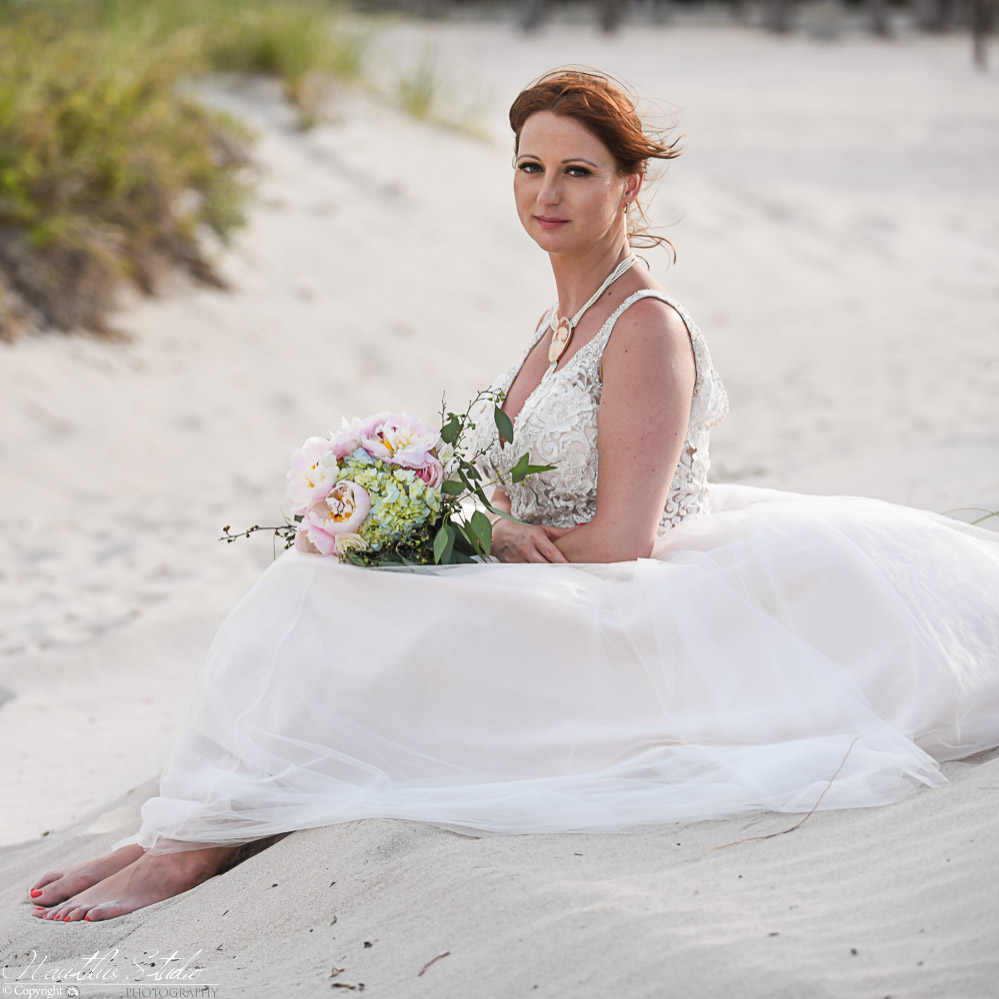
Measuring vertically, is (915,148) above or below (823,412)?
above

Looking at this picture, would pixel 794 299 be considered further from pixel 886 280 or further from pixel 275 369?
pixel 275 369

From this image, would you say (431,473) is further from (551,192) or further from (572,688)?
(551,192)

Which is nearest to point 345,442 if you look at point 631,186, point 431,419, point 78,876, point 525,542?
point 525,542

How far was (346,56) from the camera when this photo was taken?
11961 mm

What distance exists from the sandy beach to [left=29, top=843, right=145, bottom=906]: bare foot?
0.06 metres

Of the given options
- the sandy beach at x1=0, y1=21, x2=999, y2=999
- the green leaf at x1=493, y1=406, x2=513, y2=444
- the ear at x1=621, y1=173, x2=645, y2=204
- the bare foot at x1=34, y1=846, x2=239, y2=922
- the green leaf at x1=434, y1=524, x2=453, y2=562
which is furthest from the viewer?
the ear at x1=621, y1=173, x2=645, y2=204

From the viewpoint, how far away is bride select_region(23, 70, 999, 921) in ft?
7.94

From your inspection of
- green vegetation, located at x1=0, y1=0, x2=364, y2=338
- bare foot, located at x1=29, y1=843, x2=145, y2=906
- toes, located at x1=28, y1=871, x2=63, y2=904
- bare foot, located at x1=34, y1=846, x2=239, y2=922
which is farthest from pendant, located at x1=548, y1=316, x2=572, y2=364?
green vegetation, located at x1=0, y1=0, x2=364, y2=338

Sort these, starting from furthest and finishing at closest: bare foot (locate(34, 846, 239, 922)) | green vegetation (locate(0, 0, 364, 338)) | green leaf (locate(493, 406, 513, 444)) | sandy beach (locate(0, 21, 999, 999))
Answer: green vegetation (locate(0, 0, 364, 338))
green leaf (locate(493, 406, 513, 444))
bare foot (locate(34, 846, 239, 922))
sandy beach (locate(0, 21, 999, 999))

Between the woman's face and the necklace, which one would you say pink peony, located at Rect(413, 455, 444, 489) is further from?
the woman's face

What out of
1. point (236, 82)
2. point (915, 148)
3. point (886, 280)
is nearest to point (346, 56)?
point (236, 82)

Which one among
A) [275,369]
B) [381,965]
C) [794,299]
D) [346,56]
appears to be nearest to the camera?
[381,965]

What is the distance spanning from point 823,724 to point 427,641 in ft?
2.82

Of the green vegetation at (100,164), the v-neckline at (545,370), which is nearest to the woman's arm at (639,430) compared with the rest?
the v-neckline at (545,370)
